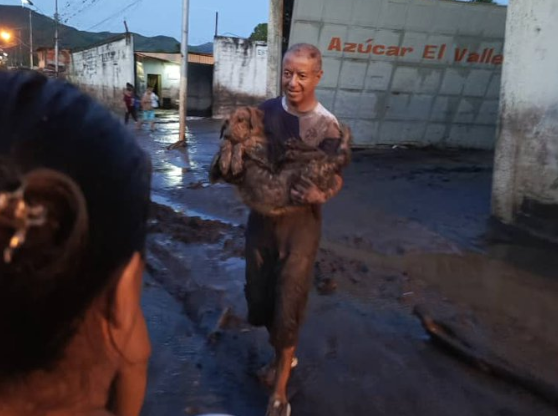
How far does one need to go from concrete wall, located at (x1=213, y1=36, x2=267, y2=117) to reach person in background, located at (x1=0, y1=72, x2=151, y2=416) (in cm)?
1938

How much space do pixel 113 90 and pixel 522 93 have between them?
68.6 feet

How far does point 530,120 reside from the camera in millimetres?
4680

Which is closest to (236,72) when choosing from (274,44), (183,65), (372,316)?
(183,65)

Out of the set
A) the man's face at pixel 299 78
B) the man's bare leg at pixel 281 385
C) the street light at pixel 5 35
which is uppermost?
the man's face at pixel 299 78

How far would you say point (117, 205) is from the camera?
69 cm

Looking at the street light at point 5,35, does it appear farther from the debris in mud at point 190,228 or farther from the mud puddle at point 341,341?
the mud puddle at point 341,341

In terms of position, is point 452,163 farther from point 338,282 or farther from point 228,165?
point 228,165

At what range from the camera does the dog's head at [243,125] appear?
8.47ft

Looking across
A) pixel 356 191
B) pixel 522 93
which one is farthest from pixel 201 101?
pixel 522 93

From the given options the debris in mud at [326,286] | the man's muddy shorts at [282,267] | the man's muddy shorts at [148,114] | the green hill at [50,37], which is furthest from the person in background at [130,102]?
the man's muddy shorts at [282,267]

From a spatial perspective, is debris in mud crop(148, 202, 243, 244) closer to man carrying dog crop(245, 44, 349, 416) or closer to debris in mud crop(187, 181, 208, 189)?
debris in mud crop(187, 181, 208, 189)

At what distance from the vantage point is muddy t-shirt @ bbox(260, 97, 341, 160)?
2613 millimetres

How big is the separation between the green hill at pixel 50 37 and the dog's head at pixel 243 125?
75.8 ft

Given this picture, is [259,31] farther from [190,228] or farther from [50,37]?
[190,228]
